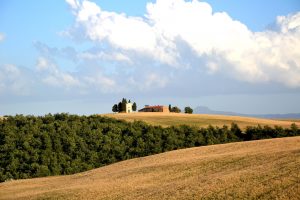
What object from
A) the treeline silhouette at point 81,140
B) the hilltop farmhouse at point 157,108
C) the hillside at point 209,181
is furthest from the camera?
the hilltop farmhouse at point 157,108

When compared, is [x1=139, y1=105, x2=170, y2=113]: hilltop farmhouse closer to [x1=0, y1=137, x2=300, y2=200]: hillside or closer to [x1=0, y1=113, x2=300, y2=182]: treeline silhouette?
[x1=0, y1=113, x2=300, y2=182]: treeline silhouette

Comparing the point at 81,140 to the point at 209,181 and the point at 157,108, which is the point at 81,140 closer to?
the point at 209,181

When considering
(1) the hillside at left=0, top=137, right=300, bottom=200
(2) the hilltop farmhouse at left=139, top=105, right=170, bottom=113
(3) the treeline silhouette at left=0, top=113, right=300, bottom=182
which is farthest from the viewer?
(2) the hilltop farmhouse at left=139, top=105, right=170, bottom=113

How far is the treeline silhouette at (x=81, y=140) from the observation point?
7425 centimetres

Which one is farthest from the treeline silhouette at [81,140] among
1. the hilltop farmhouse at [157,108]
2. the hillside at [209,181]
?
the hilltop farmhouse at [157,108]

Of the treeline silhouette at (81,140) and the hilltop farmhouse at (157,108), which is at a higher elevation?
the hilltop farmhouse at (157,108)

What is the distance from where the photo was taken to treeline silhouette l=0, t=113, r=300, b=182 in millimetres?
74250

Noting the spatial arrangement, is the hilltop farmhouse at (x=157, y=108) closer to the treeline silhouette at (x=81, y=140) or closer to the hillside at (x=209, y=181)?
the treeline silhouette at (x=81, y=140)

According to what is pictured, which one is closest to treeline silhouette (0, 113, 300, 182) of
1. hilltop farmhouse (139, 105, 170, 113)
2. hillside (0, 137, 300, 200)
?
hillside (0, 137, 300, 200)

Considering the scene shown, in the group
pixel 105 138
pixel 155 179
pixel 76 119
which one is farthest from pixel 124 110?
pixel 155 179

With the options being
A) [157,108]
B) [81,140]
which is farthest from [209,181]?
[157,108]

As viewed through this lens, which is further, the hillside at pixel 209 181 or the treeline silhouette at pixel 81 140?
the treeline silhouette at pixel 81 140

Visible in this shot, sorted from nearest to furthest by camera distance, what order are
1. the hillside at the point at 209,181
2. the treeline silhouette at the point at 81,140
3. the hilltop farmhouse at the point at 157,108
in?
the hillside at the point at 209,181 → the treeline silhouette at the point at 81,140 → the hilltop farmhouse at the point at 157,108

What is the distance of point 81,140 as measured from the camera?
268 ft
